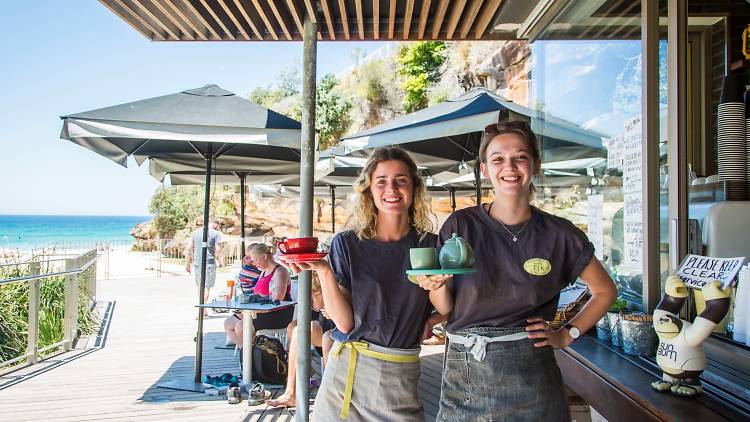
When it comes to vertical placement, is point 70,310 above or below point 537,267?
below

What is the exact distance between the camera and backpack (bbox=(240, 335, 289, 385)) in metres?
4.94

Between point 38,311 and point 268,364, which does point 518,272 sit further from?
point 38,311

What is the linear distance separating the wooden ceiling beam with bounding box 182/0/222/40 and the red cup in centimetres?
235

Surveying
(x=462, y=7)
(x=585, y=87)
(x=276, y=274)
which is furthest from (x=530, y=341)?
(x=276, y=274)

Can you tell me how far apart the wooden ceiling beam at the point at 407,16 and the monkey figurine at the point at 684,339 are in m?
2.47

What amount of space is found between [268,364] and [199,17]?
2.88 meters

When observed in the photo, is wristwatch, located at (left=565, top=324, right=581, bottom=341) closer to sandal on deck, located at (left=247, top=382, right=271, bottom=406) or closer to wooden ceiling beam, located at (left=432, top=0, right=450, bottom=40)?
wooden ceiling beam, located at (left=432, top=0, right=450, bottom=40)

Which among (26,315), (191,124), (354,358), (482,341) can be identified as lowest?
(26,315)

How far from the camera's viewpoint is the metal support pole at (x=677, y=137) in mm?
2398

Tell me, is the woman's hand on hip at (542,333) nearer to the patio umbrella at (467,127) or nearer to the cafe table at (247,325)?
the patio umbrella at (467,127)

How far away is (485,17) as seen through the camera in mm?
3928

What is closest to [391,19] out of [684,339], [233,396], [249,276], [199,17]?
[199,17]

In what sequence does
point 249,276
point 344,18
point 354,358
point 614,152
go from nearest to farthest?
1. point 354,358
2. point 614,152
3. point 344,18
4. point 249,276

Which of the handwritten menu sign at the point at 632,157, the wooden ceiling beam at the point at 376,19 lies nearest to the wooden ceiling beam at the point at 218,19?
the wooden ceiling beam at the point at 376,19
